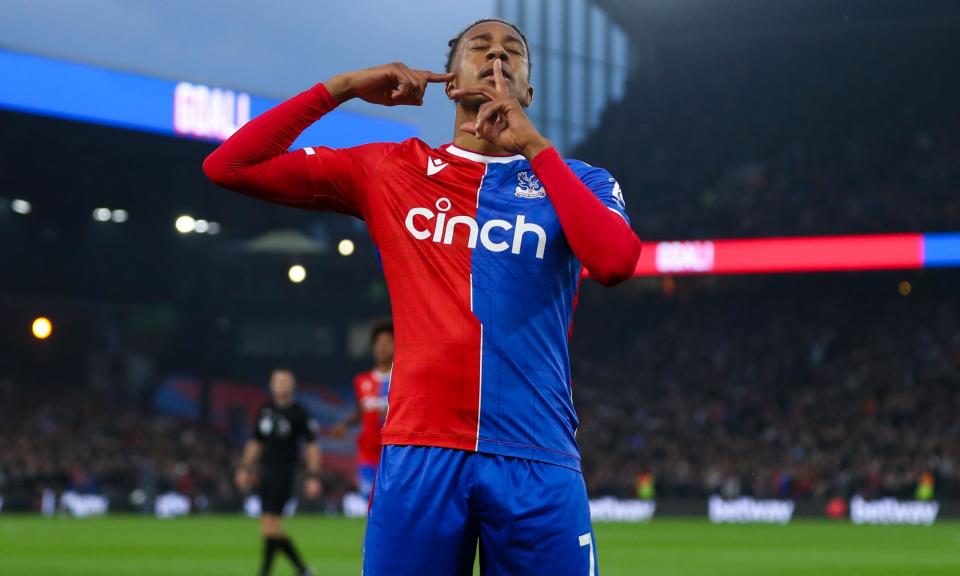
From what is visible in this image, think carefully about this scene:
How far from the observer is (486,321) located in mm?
3172

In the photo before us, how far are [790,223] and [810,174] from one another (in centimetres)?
370

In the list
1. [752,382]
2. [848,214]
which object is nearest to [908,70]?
[848,214]

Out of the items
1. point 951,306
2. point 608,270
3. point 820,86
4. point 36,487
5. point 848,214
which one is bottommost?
point 36,487

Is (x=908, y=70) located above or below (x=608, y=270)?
above

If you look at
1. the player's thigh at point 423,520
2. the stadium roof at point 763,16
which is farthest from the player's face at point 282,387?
the stadium roof at point 763,16

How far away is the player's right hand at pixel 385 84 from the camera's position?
11.5 ft

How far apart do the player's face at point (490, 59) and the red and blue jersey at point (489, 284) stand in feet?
0.60

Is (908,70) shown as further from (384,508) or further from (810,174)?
(384,508)

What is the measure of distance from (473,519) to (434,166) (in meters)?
0.90

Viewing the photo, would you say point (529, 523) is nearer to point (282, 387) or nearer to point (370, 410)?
point (282, 387)

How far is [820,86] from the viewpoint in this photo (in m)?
40.6

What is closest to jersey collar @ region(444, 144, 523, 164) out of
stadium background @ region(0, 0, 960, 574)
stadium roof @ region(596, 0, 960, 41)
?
stadium background @ region(0, 0, 960, 574)

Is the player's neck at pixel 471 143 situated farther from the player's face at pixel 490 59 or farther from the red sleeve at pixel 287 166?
the red sleeve at pixel 287 166

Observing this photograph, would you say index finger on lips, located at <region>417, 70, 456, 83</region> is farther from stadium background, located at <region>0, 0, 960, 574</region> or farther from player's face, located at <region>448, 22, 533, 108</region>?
stadium background, located at <region>0, 0, 960, 574</region>
